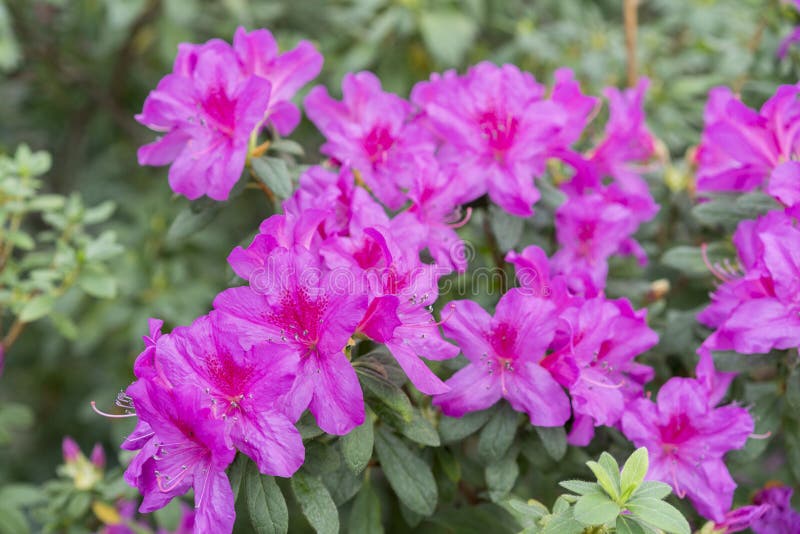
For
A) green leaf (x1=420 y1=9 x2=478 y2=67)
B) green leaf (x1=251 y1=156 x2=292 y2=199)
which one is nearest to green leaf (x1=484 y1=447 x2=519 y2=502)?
green leaf (x1=251 y1=156 x2=292 y2=199)

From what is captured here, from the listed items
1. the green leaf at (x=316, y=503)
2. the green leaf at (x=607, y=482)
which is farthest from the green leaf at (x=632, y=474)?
the green leaf at (x=316, y=503)

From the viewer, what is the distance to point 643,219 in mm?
1698

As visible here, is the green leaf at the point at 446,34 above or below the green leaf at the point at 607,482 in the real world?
below

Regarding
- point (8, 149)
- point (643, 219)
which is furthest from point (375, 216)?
point (8, 149)

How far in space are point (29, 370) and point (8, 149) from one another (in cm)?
78

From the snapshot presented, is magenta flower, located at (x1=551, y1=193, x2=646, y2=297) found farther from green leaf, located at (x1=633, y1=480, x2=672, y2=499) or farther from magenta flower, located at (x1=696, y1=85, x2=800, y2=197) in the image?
green leaf, located at (x1=633, y1=480, x2=672, y2=499)

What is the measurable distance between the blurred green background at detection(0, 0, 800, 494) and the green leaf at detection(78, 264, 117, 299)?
0.45 metres

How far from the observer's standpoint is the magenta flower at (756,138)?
4.82 feet

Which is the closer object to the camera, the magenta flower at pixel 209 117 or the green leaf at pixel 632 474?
the green leaf at pixel 632 474

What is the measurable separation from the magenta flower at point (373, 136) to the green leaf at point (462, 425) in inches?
14.2

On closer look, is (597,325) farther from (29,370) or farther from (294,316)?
(29,370)

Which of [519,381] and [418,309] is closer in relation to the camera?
[418,309]

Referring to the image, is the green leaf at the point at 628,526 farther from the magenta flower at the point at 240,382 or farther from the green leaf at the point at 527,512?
the magenta flower at the point at 240,382

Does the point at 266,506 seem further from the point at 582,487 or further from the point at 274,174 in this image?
the point at 274,174
